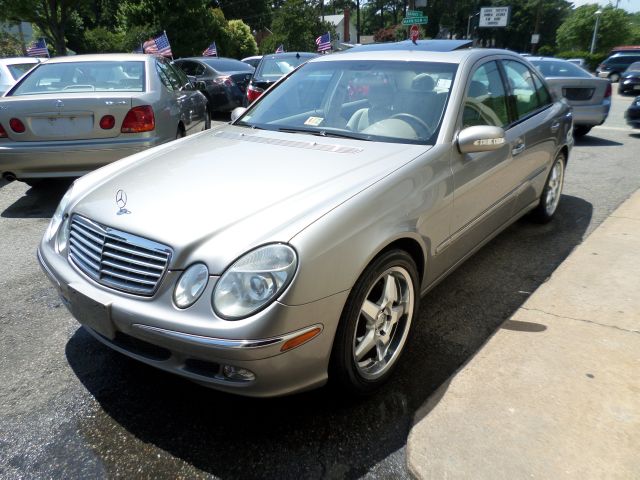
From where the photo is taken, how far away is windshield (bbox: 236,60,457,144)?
9.72 ft

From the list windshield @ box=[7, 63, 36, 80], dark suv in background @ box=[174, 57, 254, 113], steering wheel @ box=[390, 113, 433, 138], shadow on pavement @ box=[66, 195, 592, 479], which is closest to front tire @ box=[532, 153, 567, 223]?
shadow on pavement @ box=[66, 195, 592, 479]

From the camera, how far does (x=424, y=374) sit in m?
2.61

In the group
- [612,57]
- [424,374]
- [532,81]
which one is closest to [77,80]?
[532,81]

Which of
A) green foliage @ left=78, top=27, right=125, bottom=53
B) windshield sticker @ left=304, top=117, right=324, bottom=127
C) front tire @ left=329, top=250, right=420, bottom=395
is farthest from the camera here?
green foliage @ left=78, top=27, right=125, bottom=53

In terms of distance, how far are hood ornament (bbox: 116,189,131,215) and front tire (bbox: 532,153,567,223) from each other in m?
3.54

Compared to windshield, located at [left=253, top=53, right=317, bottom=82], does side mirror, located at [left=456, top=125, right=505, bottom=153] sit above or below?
above

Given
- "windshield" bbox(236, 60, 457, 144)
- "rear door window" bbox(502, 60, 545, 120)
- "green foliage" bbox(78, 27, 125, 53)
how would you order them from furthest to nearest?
"green foliage" bbox(78, 27, 125, 53)
"rear door window" bbox(502, 60, 545, 120)
"windshield" bbox(236, 60, 457, 144)

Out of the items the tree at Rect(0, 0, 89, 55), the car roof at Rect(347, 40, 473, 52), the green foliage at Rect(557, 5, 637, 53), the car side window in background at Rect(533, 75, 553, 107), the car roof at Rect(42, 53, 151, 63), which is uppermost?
the tree at Rect(0, 0, 89, 55)

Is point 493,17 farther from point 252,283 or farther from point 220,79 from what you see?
point 252,283

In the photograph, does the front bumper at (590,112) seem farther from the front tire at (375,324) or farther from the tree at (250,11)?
the tree at (250,11)

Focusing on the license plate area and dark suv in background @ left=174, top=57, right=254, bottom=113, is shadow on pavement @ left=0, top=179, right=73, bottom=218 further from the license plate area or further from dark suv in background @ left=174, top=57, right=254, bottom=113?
dark suv in background @ left=174, top=57, right=254, bottom=113

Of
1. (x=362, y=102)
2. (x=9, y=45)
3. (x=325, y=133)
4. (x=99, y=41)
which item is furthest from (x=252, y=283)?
(x=9, y=45)

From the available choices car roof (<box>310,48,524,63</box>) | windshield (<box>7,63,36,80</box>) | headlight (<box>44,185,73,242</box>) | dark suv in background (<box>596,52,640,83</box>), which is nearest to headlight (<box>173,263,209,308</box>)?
headlight (<box>44,185,73,242</box>)

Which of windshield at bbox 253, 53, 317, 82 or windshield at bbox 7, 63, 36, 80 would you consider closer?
windshield at bbox 7, 63, 36, 80
